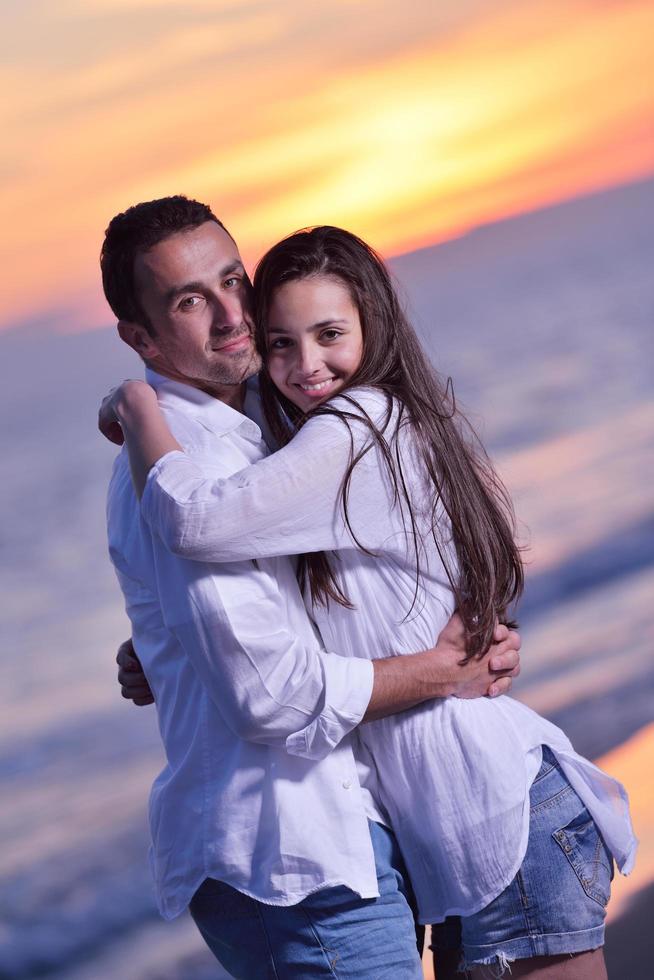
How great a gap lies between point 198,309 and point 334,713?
2.48ft

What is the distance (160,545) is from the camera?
73.1 inches

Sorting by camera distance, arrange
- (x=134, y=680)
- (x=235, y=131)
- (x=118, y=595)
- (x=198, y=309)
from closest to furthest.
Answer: (x=198, y=309) < (x=134, y=680) < (x=118, y=595) < (x=235, y=131)

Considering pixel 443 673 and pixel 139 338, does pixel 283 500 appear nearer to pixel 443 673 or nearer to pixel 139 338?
pixel 443 673

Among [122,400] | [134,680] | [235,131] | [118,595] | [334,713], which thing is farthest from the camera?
[235,131]

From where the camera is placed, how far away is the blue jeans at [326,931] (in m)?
1.82

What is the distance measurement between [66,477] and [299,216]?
4532mm

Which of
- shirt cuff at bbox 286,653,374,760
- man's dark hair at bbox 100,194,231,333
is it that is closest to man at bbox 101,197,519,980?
shirt cuff at bbox 286,653,374,760

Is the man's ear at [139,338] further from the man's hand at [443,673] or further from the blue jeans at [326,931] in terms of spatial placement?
the blue jeans at [326,931]

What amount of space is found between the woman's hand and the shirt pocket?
925 mm

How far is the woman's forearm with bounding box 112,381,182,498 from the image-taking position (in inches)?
74.7

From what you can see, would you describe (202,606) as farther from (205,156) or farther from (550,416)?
(205,156)

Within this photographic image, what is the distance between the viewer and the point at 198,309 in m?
2.15

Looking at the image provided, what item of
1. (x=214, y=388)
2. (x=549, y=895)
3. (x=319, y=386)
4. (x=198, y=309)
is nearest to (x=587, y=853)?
(x=549, y=895)

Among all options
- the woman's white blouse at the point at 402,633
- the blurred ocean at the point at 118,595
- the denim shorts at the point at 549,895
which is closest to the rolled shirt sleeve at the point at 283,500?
the woman's white blouse at the point at 402,633
